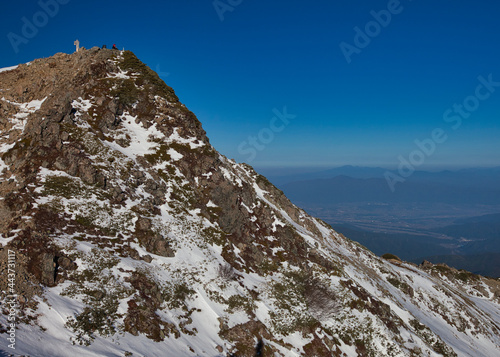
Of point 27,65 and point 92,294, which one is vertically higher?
point 27,65

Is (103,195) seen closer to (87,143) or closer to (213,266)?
(87,143)

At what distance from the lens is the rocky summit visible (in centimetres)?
2375

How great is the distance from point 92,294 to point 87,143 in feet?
89.5

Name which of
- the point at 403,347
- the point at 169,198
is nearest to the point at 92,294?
the point at 169,198

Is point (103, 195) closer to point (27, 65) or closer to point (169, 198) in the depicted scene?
point (169, 198)

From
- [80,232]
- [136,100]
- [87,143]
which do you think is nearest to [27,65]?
[136,100]

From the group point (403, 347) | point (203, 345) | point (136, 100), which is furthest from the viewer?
point (136, 100)

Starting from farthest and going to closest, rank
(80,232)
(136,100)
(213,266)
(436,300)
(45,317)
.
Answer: (436,300), (136,100), (213,266), (80,232), (45,317)

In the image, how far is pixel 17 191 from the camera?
31.9 m

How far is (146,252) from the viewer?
111ft

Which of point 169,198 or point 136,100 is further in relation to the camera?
point 136,100

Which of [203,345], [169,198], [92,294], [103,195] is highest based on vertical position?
[169,198]

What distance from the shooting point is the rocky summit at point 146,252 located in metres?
23.8

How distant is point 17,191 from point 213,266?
81.0 ft
